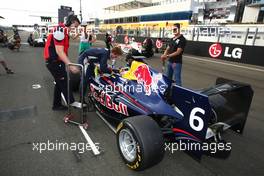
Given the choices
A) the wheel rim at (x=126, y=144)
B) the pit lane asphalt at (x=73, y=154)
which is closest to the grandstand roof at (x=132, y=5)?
the pit lane asphalt at (x=73, y=154)

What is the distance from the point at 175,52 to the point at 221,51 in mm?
9757

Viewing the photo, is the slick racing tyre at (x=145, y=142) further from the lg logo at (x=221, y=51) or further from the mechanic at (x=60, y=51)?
the lg logo at (x=221, y=51)

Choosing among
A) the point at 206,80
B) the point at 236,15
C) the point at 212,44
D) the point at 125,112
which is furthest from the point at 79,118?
the point at 236,15

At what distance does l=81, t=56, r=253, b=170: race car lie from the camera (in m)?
2.17

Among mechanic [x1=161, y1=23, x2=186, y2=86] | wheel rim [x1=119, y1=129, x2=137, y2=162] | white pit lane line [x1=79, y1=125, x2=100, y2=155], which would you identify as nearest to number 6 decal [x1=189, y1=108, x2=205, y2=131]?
wheel rim [x1=119, y1=129, x2=137, y2=162]

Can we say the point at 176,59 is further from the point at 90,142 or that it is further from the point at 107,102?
the point at 90,142

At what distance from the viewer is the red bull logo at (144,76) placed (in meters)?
2.91

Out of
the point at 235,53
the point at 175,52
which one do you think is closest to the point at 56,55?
the point at 175,52

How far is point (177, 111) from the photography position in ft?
8.16

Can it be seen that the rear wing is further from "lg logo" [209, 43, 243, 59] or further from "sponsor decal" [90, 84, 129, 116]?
"lg logo" [209, 43, 243, 59]

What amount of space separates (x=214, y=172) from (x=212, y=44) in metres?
12.9

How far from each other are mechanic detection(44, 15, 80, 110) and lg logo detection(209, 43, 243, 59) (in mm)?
11302

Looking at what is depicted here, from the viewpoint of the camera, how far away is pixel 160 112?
253 centimetres

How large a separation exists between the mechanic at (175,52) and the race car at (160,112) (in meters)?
1.76
